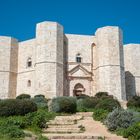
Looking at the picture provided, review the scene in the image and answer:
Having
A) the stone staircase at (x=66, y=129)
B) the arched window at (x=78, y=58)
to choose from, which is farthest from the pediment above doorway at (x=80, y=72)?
the stone staircase at (x=66, y=129)

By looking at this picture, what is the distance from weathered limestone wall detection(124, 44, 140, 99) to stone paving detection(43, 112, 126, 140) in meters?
24.7

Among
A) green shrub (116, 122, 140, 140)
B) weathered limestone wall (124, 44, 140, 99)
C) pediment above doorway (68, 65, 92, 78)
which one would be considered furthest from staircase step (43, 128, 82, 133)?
weathered limestone wall (124, 44, 140, 99)

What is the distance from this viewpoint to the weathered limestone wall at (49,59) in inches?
1399

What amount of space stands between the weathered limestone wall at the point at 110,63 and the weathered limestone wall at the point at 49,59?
4.45 meters

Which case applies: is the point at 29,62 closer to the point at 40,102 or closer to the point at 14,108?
the point at 40,102

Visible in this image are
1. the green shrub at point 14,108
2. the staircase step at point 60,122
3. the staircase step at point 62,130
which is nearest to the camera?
the staircase step at point 62,130

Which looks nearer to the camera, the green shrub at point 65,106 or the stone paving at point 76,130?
the stone paving at point 76,130

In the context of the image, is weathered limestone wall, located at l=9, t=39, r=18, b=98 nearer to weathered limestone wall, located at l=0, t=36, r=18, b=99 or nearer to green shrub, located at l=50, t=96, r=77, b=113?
weathered limestone wall, located at l=0, t=36, r=18, b=99

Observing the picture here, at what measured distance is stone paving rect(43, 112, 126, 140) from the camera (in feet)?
42.4

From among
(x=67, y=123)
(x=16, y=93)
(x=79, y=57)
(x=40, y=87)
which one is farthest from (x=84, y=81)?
(x=67, y=123)

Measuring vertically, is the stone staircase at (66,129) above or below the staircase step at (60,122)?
below

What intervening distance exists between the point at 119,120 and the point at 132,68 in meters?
28.5

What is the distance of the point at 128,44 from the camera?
4372cm

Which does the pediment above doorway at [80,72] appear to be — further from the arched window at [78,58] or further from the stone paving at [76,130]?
the stone paving at [76,130]
